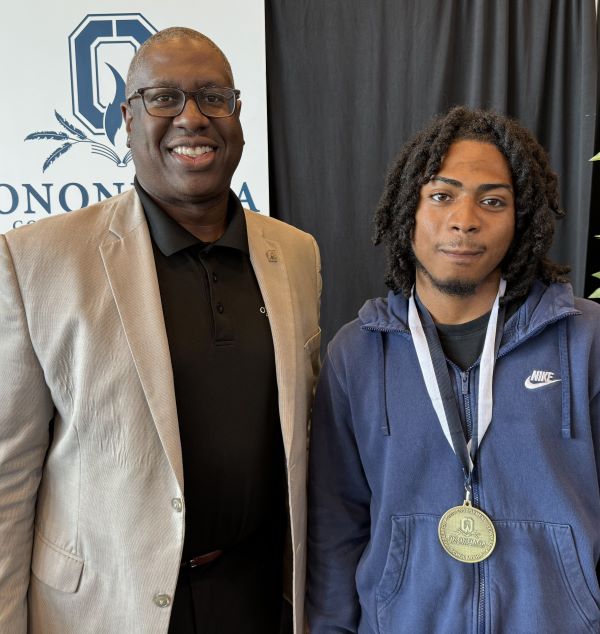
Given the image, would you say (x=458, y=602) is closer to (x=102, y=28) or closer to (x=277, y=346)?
(x=277, y=346)

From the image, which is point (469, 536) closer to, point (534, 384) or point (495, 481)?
point (495, 481)

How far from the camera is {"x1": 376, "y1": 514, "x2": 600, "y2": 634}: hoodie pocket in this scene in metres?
1.13

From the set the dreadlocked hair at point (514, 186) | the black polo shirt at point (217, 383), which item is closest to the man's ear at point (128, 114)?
the black polo shirt at point (217, 383)

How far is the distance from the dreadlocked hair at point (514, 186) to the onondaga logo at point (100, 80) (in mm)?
1827

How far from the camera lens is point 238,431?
4.21ft

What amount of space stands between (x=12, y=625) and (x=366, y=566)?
0.76m

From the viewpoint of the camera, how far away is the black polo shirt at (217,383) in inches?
49.3

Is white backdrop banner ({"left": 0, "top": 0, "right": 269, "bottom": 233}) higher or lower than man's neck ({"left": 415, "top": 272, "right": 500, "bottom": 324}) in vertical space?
higher

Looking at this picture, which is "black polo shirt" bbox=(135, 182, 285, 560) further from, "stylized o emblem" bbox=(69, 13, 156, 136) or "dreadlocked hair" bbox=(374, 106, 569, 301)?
"stylized o emblem" bbox=(69, 13, 156, 136)

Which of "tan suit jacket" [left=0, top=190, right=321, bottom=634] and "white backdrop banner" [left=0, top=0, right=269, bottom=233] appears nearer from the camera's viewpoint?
"tan suit jacket" [left=0, top=190, right=321, bottom=634]

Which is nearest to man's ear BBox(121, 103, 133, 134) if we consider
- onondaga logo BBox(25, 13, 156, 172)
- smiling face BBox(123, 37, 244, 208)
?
smiling face BBox(123, 37, 244, 208)

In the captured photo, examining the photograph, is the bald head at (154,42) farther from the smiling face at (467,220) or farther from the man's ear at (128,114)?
the smiling face at (467,220)

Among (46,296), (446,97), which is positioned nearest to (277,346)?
(46,296)

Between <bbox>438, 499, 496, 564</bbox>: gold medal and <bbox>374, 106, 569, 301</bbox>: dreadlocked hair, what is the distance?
18.0 inches
